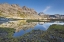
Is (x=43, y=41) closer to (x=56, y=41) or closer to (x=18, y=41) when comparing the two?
(x=56, y=41)

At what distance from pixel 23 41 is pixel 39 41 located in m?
3.96

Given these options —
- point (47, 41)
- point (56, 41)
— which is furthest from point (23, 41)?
point (56, 41)

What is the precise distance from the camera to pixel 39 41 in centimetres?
2906

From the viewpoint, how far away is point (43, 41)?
29.3m

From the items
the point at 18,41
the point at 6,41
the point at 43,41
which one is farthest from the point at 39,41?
the point at 6,41

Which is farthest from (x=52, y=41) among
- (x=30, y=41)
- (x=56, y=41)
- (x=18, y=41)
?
(x=18, y=41)

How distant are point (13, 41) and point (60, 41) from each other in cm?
1171

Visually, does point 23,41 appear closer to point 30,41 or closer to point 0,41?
point 30,41

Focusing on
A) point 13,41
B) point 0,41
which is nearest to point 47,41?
point 13,41

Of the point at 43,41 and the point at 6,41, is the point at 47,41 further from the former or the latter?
the point at 6,41

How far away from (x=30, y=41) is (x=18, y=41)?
2.92 metres

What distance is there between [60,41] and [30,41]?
7595 millimetres

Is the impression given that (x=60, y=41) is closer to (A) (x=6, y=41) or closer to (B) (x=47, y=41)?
(B) (x=47, y=41)

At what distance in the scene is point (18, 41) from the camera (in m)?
28.3
